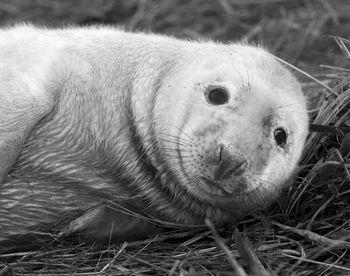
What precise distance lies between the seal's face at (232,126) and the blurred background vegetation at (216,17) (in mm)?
2363

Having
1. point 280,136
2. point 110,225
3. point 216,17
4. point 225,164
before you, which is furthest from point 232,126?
point 216,17

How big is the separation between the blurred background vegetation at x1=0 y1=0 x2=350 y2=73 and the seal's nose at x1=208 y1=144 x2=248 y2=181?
3027 millimetres

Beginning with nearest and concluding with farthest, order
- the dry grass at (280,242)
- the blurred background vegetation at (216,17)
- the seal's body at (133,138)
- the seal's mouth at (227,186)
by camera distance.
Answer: the dry grass at (280,242)
the seal's mouth at (227,186)
the seal's body at (133,138)
the blurred background vegetation at (216,17)

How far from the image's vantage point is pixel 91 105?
12.6ft

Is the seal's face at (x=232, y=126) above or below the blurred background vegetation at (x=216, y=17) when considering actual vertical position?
below

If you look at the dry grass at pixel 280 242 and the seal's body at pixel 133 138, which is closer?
the dry grass at pixel 280 242

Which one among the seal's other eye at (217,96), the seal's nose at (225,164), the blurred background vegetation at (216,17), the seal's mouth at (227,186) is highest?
the blurred background vegetation at (216,17)

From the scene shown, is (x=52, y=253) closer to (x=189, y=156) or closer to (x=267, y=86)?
(x=189, y=156)

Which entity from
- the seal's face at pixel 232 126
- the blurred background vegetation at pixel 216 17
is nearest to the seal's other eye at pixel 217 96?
the seal's face at pixel 232 126

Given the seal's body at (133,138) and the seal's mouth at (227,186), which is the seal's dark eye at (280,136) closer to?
the seal's body at (133,138)

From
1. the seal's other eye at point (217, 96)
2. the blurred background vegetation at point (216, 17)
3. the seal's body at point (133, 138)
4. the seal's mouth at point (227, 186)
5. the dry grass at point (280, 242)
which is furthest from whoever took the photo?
the blurred background vegetation at point (216, 17)

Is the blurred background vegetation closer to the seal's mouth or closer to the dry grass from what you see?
the dry grass

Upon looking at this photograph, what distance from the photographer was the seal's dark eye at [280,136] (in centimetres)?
375

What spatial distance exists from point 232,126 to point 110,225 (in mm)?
827
